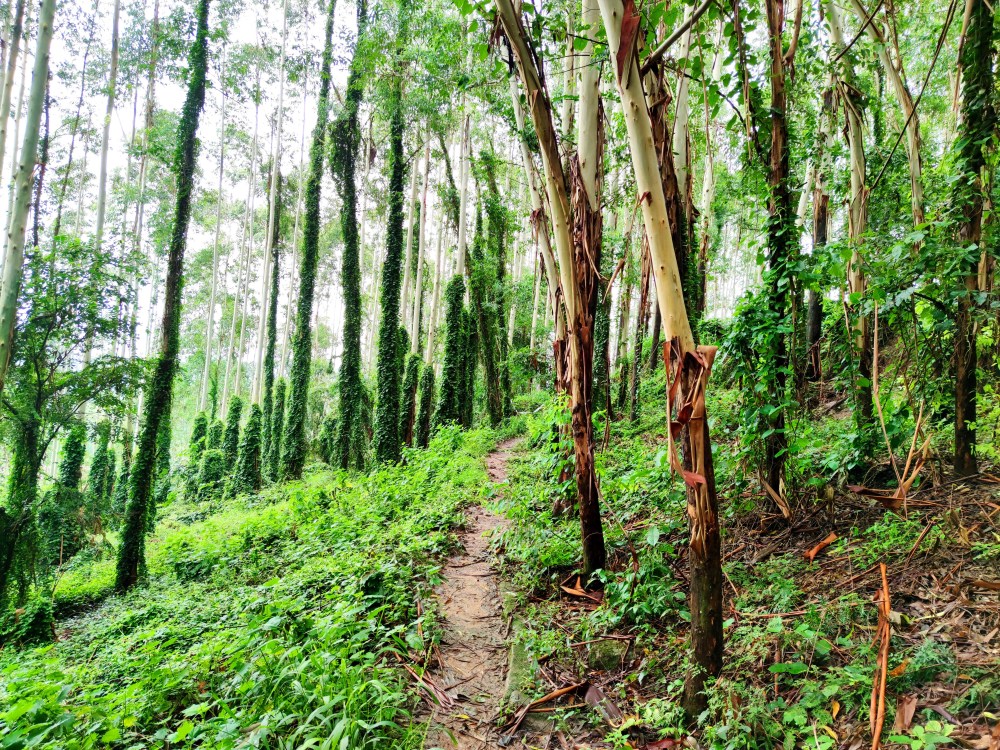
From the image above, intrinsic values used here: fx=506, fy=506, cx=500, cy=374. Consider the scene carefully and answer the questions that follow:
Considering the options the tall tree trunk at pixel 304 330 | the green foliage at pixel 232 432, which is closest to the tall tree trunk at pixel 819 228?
the tall tree trunk at pixel 304 330

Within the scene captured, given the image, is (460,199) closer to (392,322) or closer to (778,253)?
(392,322)

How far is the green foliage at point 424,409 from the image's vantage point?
15133mm

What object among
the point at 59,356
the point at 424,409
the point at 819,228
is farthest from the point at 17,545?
the point at 819,228

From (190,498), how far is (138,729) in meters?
21.4

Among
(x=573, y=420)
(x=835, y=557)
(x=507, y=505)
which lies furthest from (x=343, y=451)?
(x=835, y=557)

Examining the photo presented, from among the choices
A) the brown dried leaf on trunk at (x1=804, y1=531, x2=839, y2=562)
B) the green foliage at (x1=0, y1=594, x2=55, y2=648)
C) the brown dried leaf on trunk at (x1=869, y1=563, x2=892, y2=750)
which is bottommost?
the green foliage at (x1=0, y1=594, x2=55, y2=648)

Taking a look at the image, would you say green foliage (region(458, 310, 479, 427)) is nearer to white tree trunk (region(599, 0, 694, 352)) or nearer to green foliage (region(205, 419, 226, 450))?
green foliage (region(205, 419, 226, 450))

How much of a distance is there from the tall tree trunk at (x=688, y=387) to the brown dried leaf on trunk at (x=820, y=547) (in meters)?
1.32

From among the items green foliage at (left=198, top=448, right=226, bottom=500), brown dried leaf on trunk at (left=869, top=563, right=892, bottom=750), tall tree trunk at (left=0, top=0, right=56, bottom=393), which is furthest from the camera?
green foliage at (left=198, top=448, right=226, bottom=500)

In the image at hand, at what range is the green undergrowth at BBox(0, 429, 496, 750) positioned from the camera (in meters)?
2.53

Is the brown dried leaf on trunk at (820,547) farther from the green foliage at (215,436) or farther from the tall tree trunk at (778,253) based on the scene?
the green foliage at (215,436)

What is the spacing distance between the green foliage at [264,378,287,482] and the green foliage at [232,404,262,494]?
1.20 feet

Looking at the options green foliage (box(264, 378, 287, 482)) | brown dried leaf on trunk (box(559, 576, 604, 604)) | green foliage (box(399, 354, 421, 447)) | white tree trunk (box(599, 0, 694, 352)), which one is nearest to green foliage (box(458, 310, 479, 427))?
green foliage (box(399, 354, 421, 447))

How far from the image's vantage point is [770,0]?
4055mm
